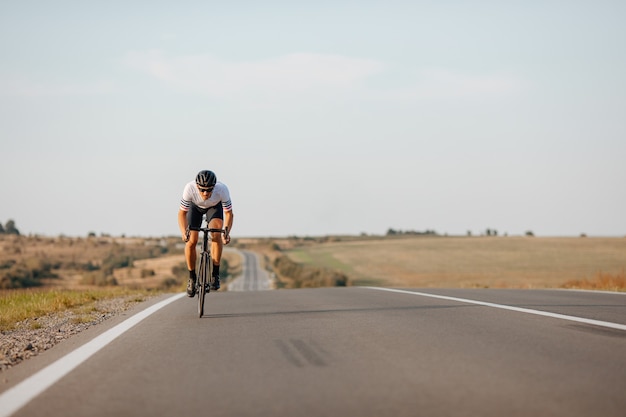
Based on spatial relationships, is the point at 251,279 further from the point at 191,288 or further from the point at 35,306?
the point at 191,288

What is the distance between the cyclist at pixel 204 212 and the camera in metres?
12.4

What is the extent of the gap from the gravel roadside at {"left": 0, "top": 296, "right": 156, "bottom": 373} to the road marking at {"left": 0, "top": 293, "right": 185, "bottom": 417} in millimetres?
534

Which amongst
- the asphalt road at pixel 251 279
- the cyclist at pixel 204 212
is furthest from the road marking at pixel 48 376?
the asphalt road at pixel 251 279

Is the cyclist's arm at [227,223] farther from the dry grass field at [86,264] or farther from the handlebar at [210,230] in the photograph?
the dry grass field at [86,264]

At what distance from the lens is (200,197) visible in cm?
1238

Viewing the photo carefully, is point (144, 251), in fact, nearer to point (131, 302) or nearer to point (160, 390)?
point (131, 302)

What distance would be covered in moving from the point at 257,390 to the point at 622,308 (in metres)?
8.66

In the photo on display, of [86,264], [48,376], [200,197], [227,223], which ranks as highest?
[200,197]

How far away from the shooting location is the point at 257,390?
6145 mm

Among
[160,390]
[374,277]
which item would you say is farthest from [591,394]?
[374,277]

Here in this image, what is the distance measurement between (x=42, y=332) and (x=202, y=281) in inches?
98.7

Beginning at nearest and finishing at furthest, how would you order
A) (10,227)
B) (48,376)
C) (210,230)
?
1. (48,376)
2. (210,230)
3. (10,227)

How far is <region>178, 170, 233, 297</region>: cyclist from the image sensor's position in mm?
12414

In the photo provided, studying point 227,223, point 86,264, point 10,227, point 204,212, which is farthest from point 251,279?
point 227,223
